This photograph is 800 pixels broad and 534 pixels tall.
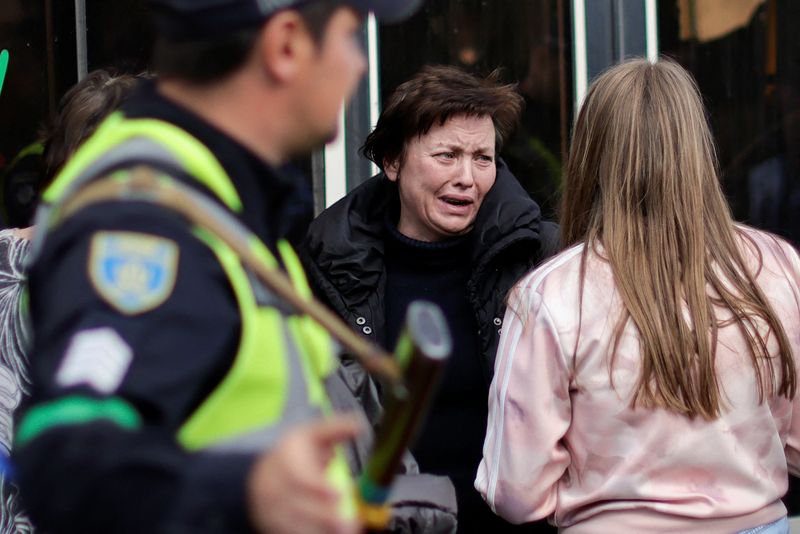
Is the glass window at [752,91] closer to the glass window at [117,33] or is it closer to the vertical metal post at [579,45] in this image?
the vertical metal post at [579,45]

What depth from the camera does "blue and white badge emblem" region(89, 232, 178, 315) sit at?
3.77 feet

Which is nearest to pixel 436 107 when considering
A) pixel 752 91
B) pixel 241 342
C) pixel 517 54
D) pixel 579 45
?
pixel 517 54

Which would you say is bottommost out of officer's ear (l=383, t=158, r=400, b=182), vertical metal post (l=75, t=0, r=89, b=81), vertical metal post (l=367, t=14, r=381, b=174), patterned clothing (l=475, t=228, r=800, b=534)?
patterned clothing (l=475, t=228, r=800, b=534)

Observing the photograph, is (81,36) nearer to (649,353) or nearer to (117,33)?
(117,33)

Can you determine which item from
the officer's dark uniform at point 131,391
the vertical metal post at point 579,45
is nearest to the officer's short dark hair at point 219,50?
the officer's dark uniform at point 131,391

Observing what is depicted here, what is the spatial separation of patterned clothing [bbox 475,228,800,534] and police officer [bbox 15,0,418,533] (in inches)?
48.2

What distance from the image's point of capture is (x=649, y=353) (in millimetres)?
2467

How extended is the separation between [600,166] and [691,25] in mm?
2283

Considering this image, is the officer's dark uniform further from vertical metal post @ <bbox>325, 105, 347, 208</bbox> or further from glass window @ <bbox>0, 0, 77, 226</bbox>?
vertical metal post @ <bbox>325, 105, 347, 208</bbox>

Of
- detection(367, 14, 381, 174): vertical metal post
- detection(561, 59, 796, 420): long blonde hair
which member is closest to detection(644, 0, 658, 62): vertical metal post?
detection(367, 14, 381, 174): vertical metal post

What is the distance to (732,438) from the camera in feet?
8.29

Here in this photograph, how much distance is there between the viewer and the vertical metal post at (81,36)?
4422 mm

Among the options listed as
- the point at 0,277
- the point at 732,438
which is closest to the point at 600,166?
the point at 732,438

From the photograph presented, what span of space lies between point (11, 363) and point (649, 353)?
1.36m
